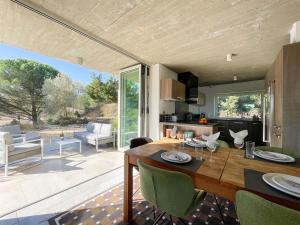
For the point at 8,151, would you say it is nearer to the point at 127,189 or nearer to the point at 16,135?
the point at 16,135

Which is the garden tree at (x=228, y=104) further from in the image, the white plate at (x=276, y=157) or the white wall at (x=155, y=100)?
the white plate at (x=276, y=157)

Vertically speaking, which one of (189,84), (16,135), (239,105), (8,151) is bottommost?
(8,151)

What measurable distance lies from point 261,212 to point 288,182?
0.40 meters

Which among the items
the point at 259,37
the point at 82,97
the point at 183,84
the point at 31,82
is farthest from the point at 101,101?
the point at 259,37

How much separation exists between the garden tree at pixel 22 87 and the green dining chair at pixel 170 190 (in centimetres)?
736

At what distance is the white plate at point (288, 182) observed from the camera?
863mm

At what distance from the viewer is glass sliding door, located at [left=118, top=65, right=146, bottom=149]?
3777 mm

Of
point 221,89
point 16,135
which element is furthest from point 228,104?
point 16,135

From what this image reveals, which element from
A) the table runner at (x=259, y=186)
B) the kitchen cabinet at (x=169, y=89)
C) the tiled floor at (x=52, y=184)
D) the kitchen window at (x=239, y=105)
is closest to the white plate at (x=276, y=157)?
the table runner at (x=259, y=186)

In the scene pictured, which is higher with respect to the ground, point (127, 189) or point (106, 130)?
point (106, 130)

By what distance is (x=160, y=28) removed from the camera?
2.12 meters

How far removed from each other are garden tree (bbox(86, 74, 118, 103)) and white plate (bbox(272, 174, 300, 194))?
7.58 m

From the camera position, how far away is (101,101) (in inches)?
325

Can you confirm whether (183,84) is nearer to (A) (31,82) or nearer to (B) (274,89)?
(B) (274,89)
